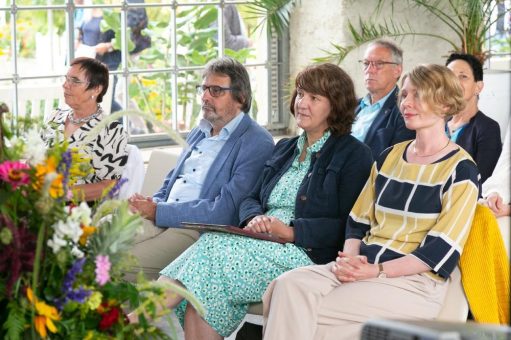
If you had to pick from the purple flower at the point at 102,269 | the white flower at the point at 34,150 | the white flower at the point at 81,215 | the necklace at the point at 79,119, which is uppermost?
the white flower at the point at 34,150

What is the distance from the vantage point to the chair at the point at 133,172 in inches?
178

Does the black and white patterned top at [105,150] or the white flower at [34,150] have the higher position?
the white flower at [34,150]

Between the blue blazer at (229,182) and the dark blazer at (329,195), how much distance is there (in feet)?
1.24

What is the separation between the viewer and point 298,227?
3688mm

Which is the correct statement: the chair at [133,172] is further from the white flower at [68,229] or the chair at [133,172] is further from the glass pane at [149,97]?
the white flower at [68,229]

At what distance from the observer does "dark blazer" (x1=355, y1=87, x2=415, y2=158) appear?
4.27 meters

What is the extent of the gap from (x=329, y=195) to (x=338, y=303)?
535 millimetres

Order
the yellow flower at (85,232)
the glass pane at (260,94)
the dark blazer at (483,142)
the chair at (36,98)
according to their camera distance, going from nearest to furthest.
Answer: the yellow flower at (85,232) → the dark blazer at (483,142) → the chair at (36,98) → the glass pane at (260,94)

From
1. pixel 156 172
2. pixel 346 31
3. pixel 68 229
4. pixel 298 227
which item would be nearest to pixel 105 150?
pixel 156 172

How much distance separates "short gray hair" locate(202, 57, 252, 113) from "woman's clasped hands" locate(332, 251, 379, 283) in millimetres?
1186

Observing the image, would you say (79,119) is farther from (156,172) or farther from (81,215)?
(81,215)

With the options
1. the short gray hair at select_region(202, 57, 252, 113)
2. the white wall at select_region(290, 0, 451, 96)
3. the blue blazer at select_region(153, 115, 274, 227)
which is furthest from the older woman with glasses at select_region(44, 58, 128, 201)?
the white wall at select_region(290, 0, 451, 96)

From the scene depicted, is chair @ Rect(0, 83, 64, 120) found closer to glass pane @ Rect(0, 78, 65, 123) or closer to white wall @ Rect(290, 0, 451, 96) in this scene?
glass pane @ Rect(0, 78, 65, 123)

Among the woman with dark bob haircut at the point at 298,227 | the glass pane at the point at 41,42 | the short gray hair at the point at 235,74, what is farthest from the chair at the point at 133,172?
the glass pane at the point at 41,42
